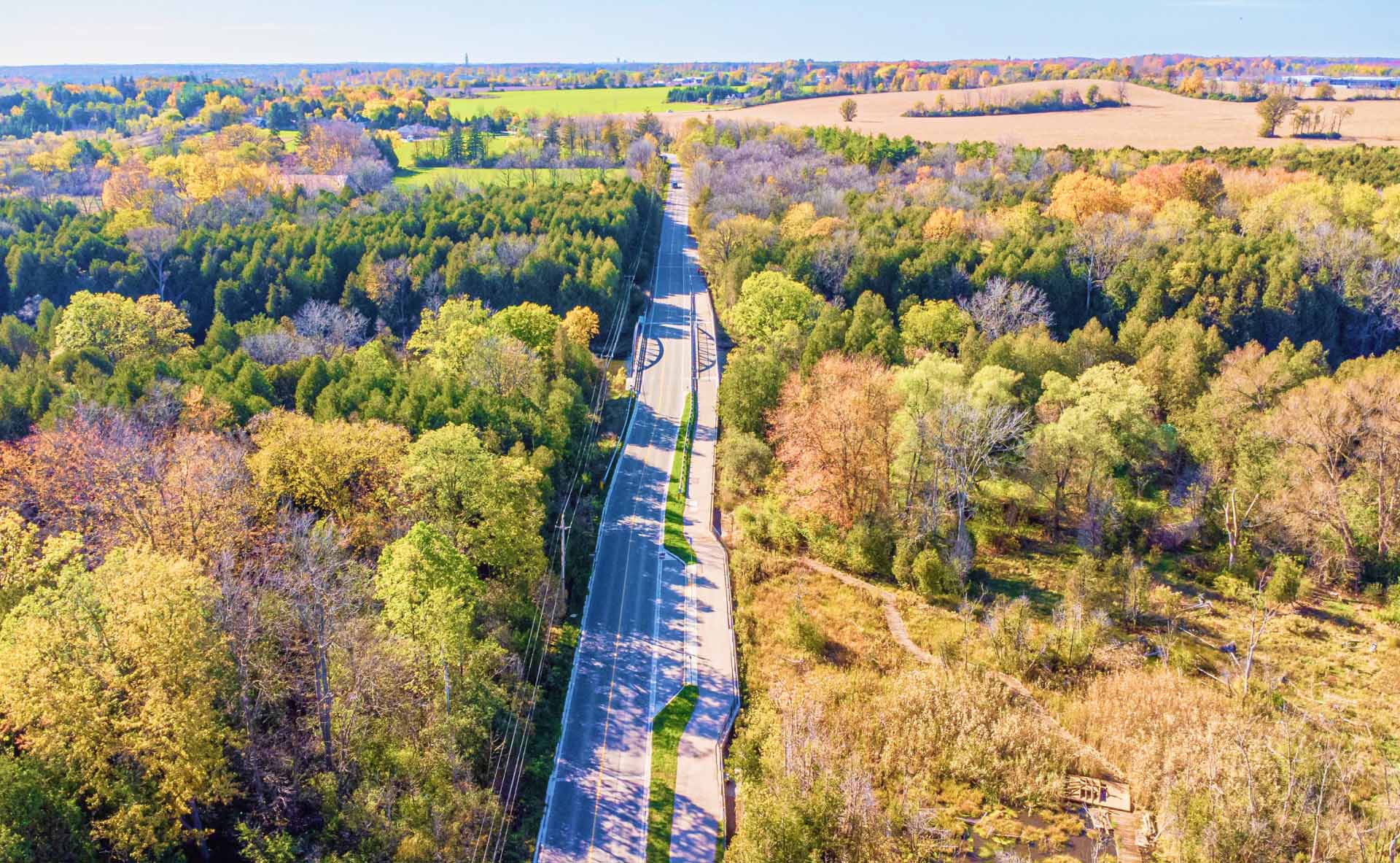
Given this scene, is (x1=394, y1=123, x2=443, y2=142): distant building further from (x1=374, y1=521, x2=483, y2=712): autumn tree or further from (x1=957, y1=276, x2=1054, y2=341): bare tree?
(x1=374, y1=521, x2=483, y2=712): autumn tree

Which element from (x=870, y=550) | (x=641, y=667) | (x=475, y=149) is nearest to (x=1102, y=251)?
(x=870, y=550)

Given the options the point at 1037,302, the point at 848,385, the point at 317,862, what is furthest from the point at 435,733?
the point at 1037,302

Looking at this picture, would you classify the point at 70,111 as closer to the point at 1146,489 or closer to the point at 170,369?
the point at 170,369

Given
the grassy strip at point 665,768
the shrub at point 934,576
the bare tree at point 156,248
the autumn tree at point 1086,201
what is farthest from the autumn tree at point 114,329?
the autumn tree at point 1086,201

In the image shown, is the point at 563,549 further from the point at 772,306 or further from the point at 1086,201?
the point at 1086,201

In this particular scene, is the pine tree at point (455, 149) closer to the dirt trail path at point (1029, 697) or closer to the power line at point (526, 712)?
the power line at point (526, 712)

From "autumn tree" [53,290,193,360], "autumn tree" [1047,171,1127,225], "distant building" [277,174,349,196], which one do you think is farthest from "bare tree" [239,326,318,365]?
"autumn tree" [1047,171,1127,225]
